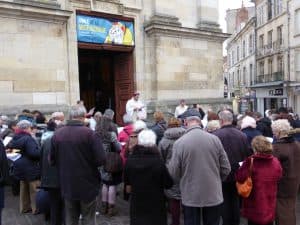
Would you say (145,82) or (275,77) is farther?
(275,77)

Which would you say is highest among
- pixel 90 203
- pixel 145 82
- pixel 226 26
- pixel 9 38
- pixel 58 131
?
pixel 226 26

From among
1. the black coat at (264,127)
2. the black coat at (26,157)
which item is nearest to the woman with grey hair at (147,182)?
the black coat at (26,157)

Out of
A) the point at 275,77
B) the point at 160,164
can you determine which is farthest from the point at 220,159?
the point at 275,77

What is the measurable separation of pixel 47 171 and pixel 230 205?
8.63ft

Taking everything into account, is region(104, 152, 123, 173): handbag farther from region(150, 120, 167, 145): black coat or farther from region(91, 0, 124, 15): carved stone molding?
region(91, 0, 124, 15): carved stone molding

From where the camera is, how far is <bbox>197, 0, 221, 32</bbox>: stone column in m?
13.4

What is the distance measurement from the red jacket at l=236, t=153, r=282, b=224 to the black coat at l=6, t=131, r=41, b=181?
3217 mm

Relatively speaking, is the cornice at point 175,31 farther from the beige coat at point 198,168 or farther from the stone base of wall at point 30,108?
the beige coat at point 198,168

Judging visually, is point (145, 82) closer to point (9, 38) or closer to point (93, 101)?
point (93, 101)

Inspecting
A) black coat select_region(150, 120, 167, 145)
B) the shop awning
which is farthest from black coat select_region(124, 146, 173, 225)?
the shop awning

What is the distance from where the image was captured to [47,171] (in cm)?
498

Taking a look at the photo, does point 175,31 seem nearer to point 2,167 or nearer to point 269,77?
point 2,167

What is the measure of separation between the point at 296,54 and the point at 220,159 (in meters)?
29.8

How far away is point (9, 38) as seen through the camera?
9117mm
